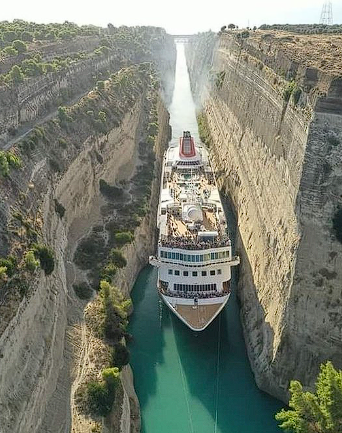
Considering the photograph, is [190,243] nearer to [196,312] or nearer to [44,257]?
[196,312]

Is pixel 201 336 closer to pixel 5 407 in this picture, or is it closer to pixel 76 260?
pixel 76 260

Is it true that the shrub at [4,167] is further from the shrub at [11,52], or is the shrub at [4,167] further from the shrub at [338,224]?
the shrub at [11,52]

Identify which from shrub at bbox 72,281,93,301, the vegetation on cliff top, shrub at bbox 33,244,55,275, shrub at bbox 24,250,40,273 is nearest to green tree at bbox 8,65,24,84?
shrub at bbox 72,281,93,301

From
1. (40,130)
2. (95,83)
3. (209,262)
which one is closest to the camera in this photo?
(209,262)

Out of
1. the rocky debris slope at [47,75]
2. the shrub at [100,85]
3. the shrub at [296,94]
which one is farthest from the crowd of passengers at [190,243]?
the shrub at [100,85]

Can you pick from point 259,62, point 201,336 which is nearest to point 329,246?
point 201,336
